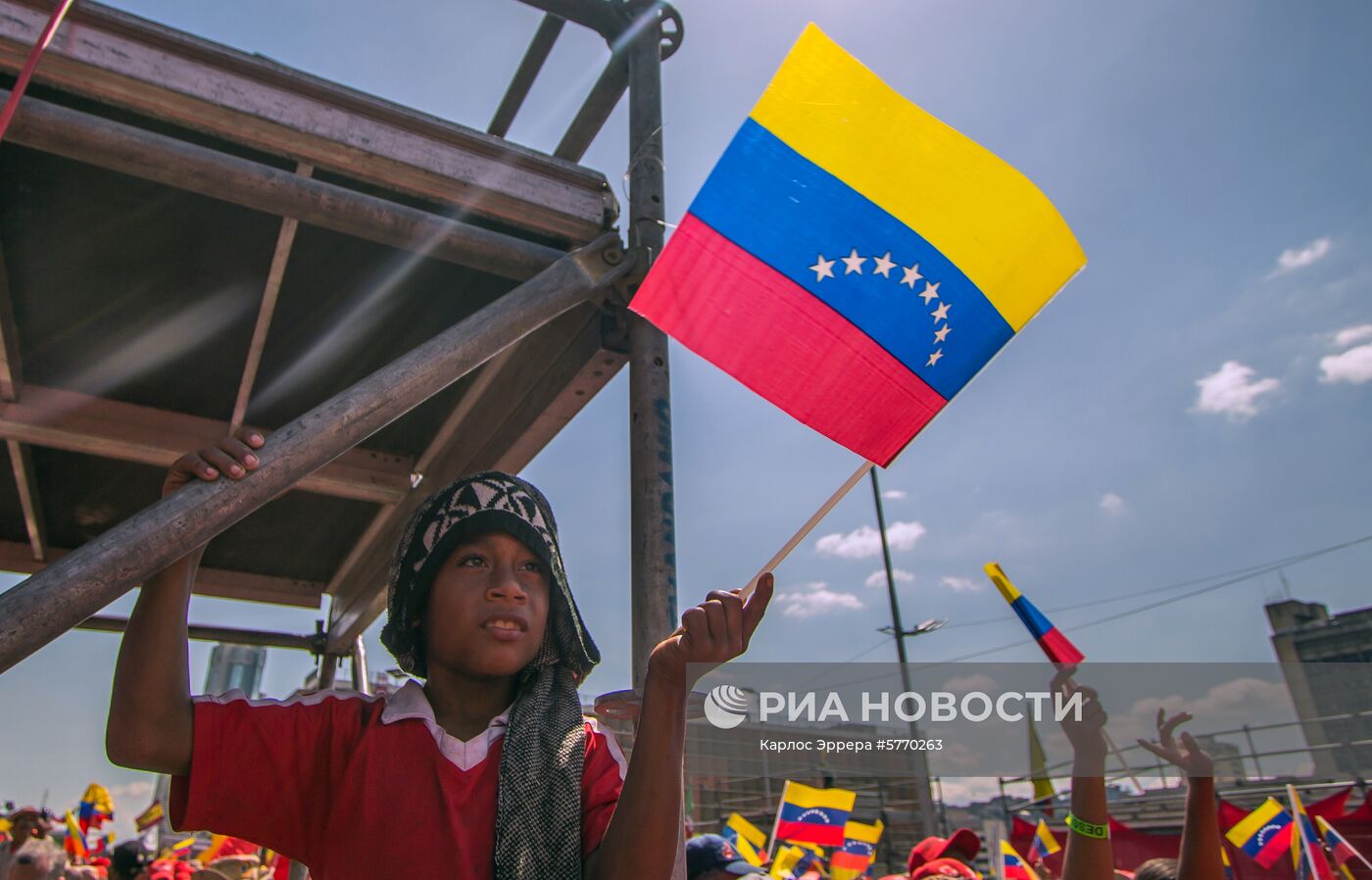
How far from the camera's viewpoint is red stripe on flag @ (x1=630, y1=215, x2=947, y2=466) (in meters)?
2.15

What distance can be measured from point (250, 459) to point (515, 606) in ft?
1.95

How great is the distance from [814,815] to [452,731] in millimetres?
8898

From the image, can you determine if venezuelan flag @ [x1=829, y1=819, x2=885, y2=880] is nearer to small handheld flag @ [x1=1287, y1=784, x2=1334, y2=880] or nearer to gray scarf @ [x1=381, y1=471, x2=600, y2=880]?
small handheld flag @ [x1=1287, y1=784, x2=1334, y2=880]

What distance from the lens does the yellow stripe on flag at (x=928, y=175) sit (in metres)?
2.10

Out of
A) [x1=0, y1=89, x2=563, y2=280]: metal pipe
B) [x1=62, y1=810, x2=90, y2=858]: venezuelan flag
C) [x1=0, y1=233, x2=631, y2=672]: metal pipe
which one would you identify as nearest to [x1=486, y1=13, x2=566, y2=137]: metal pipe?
[x1=0, y1=89, x2=563, y2=280]: metal pipe

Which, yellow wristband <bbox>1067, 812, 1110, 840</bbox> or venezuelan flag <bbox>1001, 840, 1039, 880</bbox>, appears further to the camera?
venezuelan flag <bbox>1001, 840, 1039, 880</bbox>

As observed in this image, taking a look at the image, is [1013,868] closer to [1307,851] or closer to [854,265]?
[1307,851]

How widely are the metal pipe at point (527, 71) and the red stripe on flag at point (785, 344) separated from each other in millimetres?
1544

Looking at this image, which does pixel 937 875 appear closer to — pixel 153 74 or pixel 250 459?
pixel 250 459

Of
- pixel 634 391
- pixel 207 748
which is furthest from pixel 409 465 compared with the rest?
pixel 207 748

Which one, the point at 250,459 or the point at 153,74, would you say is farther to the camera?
the point at 153,74

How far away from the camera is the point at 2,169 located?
2402 millimetres

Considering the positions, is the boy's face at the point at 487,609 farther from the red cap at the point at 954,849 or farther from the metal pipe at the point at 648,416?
the red cap at the point at 954,849

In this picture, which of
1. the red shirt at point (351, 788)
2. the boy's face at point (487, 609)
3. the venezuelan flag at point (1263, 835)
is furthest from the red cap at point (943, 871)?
the venezuelan flag at point (1263, 835)
